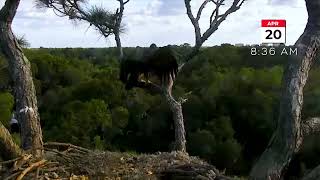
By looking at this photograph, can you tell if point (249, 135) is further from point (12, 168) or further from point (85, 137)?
point (12, 168)

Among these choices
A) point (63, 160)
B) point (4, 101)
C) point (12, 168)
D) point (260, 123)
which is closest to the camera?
point (12, 168)

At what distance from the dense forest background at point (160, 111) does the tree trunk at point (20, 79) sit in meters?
11.2

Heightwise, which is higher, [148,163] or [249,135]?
[148,163]

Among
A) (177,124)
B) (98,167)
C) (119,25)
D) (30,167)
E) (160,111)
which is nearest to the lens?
(30,167)

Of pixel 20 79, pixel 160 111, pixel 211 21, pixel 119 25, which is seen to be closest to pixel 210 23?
pixel 211 21

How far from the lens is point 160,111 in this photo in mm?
20438

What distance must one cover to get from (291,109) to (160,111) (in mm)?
17333

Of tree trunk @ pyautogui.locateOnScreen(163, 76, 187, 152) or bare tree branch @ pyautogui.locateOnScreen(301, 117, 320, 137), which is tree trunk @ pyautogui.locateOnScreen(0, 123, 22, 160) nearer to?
bare tree branch @ pyautogui.locateOnScreen(301, 117, 320, 137)

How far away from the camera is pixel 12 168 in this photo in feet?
13.0

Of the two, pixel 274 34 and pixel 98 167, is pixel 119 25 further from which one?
pixel 98 167

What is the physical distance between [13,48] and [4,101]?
11.9m

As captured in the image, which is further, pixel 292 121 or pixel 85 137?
pixel 85 137

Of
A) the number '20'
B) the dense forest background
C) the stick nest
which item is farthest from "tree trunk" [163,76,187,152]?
the dense forest background

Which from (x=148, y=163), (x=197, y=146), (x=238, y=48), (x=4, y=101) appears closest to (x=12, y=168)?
(x=148, y=163)
